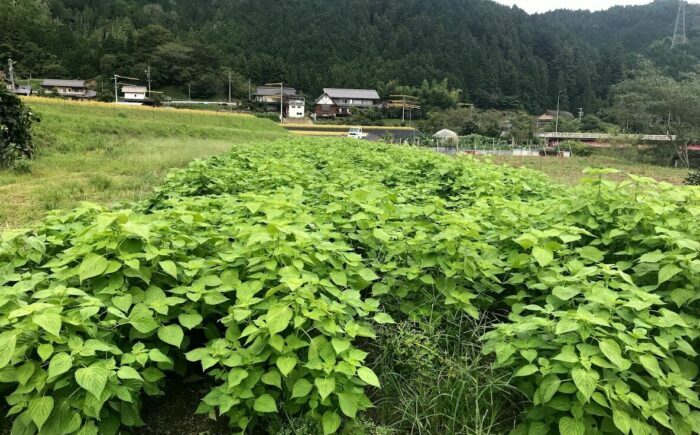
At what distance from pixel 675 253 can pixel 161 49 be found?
7564 centimetres

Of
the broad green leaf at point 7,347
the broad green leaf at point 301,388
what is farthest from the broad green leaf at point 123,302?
the broad green leaf at point 301,388

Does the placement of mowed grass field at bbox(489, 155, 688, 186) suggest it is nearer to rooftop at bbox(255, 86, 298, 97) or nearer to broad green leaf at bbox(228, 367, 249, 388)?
broad green leaf at bbox(228, 367, 249, 388)

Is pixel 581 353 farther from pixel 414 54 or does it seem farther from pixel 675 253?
pixel 414 54

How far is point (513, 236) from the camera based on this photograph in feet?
9.98

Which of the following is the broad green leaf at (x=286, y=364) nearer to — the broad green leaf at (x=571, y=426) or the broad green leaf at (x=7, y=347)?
the broad green leaf at (x=7, y=347)

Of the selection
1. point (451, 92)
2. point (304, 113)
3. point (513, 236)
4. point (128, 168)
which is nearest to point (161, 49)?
point (304, 113)

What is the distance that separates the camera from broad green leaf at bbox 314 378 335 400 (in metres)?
1.77

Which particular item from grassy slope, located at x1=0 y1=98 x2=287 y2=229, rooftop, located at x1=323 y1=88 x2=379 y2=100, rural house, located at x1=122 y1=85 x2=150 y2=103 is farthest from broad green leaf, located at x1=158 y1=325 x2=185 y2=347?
rooftop, located at x1=323 y1=88 x2=379 y2=100

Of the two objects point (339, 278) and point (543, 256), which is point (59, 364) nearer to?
point (339, 278)

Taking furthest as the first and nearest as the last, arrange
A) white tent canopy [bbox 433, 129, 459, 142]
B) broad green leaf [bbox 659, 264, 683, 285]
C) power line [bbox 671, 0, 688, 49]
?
power line [bbox 671, 0, 688, 49]
white tent canopy [bbox 433, 129, 459, 142]
broad green leaf [bbox 659, 264, 683, 285]

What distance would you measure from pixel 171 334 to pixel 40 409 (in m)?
0.51

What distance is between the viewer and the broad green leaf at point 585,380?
1693 mm

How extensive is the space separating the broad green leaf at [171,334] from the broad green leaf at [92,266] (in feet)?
1.29

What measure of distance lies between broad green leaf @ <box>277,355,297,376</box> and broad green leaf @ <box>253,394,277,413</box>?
13cm
